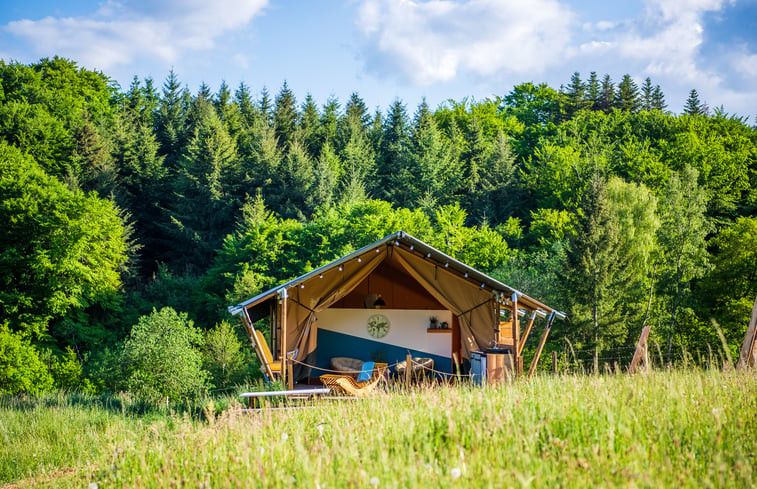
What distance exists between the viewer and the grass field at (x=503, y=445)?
2668 millimetres

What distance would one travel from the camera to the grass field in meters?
2.67

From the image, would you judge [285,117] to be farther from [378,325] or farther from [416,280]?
[416,280]

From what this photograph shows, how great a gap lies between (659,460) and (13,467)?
19.6ft

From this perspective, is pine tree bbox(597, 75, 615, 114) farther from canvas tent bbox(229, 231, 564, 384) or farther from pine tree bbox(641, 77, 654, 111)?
canvas tent bbox(229, 231, 564, 384)

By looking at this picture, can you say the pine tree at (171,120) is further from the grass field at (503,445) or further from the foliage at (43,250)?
the grass field at (503,445)

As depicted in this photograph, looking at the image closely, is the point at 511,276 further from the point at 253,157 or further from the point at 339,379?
the point at 339,379

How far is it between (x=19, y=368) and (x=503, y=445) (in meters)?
21.8

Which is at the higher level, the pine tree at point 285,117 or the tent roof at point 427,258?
the pine tree at point 285,117

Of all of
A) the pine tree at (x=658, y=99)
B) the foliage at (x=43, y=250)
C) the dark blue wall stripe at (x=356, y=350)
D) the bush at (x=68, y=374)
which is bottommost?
the bush at (x=68, y=374)

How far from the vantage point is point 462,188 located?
109 ft

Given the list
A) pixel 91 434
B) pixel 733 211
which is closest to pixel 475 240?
pixel 733 211

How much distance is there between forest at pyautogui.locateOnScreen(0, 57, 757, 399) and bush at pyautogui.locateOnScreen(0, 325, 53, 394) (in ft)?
0.17

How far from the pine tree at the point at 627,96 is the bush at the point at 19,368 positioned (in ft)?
105

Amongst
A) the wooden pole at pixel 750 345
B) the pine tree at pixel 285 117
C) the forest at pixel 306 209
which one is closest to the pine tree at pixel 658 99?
the forest at pixel 306 209
